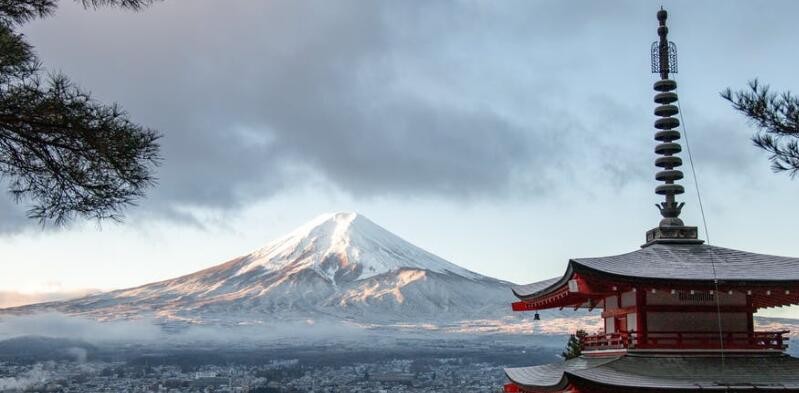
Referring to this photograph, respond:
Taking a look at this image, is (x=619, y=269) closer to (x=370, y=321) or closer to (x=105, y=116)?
(x=105, y=116)

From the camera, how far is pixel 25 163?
8.99m

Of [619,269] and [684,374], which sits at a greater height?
[619,269]

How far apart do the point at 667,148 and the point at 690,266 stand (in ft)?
10.5

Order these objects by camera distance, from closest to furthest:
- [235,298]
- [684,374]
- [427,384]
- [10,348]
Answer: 1. [684,374]
2. [427,384]
3. [235,298]
4. [10,348]

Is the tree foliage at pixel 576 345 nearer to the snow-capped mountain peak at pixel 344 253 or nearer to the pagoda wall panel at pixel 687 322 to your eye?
the pagoda wall panel at pixel 687 322

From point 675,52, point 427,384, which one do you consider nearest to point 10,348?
point 427,384

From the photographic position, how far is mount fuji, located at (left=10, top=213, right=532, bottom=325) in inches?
6388

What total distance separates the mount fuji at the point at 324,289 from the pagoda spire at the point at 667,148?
13933cm

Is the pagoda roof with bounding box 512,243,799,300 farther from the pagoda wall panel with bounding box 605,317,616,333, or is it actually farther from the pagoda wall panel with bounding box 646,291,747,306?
the pagoda wall panel with bounding box 605,317,616,333

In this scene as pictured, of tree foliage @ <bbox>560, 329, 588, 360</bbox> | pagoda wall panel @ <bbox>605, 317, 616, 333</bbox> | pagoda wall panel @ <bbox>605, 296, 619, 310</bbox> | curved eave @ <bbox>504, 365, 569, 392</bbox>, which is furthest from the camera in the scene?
tree foliage @ <bbox>560, 329, 588, 360</bbox>

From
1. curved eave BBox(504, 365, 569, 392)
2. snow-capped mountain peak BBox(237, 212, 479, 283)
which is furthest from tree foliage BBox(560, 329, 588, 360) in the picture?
snow-capped mountain peak BBox(237, 212, 479, 283)

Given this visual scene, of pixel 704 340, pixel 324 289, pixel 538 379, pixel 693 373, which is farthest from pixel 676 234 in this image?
pixel 324 289

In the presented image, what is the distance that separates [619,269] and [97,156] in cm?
1022

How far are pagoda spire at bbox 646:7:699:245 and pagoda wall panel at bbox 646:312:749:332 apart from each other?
2.07m
